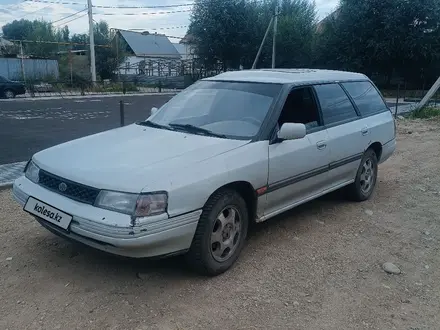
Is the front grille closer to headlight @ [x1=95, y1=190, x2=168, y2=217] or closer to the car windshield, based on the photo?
headlight @ [x1=95, y1=190, x2=168, y2=217]

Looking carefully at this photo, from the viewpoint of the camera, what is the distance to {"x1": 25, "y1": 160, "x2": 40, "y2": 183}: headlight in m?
3.48

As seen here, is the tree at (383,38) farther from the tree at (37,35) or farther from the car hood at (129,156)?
the car hood at (129,156)

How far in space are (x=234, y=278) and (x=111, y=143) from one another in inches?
61.5

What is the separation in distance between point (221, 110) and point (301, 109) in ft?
2.74

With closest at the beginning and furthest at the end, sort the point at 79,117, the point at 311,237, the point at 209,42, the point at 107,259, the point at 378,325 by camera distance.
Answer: the point at 378,325, the point at 107,259, the point at 311,237, the point at 79,117, the point at 209,42

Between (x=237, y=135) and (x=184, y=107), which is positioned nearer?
(x=237, y=135)

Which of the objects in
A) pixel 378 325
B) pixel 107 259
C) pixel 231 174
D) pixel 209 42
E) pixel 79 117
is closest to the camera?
pixel 378 325

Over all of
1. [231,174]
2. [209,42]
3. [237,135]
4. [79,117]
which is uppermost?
[209,42]

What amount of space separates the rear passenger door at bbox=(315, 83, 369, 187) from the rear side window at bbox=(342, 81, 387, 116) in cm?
17

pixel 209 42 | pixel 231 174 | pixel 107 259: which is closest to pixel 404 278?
pixel 231 174

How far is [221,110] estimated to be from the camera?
4180 mm

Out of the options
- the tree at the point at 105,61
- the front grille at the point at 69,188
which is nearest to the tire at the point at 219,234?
the front grille at the point at 69,188

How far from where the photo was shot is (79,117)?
1489cm

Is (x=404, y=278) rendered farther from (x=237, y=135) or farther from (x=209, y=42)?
(x=209, y=42)
